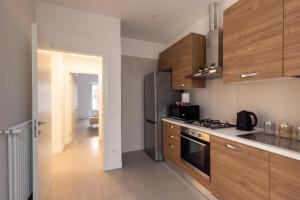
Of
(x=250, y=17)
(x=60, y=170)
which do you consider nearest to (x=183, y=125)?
(x=250, y=17)

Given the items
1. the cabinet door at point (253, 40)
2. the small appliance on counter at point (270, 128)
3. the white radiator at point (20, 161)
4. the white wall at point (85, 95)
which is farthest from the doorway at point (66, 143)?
the white wall at point (85, 95)

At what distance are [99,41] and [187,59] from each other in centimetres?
153

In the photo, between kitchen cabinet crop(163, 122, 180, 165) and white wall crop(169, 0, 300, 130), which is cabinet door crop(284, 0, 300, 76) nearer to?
white wall crop(169, 0, 300, 130)

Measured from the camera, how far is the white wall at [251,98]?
5.16 ft

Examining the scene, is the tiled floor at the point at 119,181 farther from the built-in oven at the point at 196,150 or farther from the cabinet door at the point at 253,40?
the cabinet door at the point at 253,40

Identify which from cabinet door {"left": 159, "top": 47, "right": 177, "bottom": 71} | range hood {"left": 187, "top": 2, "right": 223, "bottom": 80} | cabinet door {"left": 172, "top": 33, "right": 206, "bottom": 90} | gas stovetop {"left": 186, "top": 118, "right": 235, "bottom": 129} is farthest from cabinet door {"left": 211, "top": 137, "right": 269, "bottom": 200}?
cabinet door {"left": 159, "top": 47, "right": 177, "bottom": 71}

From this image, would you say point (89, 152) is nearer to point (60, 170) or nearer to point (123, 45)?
point (60, 170)

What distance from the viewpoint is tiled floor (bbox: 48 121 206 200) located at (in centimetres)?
195

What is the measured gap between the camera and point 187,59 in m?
2.52

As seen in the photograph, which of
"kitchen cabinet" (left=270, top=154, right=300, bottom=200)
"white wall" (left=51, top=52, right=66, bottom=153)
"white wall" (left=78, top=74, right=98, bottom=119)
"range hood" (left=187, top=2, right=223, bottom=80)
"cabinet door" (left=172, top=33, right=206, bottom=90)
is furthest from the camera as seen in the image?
"white wall" (left=78, top=74, right=98, bottom=119)

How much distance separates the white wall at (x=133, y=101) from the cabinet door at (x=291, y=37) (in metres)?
2.73

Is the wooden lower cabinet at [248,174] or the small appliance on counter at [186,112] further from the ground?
the small appliance on counter at [186,112]

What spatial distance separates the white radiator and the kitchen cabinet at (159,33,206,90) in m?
2.24

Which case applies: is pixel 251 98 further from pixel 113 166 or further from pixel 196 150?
pixel 113 166
